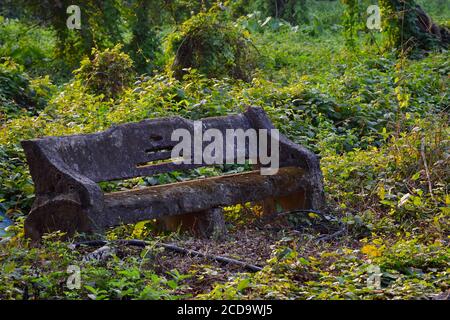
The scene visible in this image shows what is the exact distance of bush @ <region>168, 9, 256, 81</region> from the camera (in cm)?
1317

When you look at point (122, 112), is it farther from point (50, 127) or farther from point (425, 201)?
point (425, 201)

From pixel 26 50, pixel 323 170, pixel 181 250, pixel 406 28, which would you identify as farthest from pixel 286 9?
pixel 181 250

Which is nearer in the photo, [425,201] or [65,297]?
[65,297]

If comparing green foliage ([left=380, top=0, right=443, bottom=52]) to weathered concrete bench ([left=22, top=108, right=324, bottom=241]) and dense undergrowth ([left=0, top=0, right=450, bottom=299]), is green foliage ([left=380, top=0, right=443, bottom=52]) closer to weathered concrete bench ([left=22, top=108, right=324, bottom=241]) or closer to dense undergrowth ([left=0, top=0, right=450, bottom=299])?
dense undergrowth ([left=0, top=0, right=450, bottom=299])

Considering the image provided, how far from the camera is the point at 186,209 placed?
21.7 ft

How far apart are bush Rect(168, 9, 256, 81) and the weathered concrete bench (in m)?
5.52

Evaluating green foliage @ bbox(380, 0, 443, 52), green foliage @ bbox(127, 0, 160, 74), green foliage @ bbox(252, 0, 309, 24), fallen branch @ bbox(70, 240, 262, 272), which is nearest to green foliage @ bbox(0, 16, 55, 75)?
green foliage @ bbox(127, 0, 160, 74)

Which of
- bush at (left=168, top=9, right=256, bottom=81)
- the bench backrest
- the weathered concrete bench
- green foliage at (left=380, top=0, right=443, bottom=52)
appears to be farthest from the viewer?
green foliage at (left=380, top=0, right=443, bottom=52)

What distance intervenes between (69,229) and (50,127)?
3157 millimetres

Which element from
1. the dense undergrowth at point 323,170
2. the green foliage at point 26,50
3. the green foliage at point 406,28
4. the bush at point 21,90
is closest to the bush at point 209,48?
the dense undergrowth at point 323,170

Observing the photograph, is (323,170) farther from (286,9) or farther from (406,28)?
(286,9)

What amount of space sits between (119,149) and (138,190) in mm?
343
